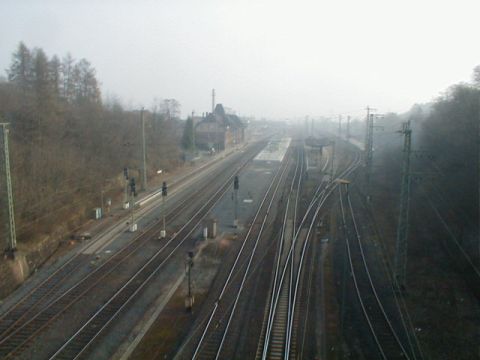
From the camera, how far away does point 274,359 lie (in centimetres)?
901

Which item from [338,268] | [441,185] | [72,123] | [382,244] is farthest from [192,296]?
[72,123]

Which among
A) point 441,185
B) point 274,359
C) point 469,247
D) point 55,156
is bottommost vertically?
point 274,359

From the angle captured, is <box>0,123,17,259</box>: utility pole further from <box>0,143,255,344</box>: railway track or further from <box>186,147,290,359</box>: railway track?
<box>186,147,290,359</box>: railway track

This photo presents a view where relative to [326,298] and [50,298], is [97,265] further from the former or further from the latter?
[326,298]

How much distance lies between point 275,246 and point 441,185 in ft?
25.4

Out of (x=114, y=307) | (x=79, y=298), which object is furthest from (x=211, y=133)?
(x=114, y=307)

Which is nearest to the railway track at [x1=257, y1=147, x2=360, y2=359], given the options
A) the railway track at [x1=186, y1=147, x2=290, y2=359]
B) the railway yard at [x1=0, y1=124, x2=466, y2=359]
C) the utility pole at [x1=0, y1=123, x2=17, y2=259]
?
the railway yard at [x1=0, y1=124, x2=466, y2=359]

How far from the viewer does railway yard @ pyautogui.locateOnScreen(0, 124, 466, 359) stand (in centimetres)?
945

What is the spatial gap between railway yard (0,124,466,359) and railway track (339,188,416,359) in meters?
0.04

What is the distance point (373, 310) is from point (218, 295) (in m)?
3.99

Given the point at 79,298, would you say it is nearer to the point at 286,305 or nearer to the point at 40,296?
the point at 40,296

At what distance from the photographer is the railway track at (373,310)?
9.23 m

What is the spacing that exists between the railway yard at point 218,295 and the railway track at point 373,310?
0.04m

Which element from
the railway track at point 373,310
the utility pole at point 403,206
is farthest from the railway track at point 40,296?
the utility pole at point 403,206
